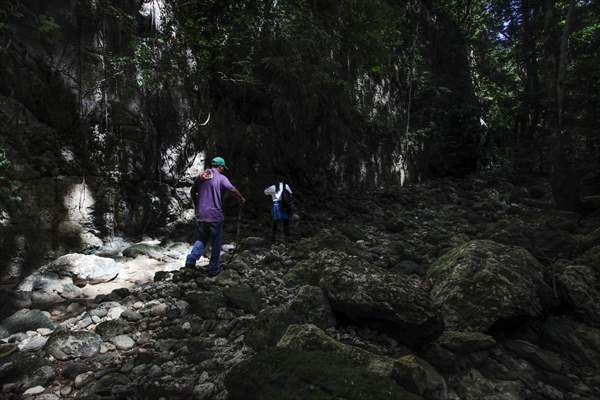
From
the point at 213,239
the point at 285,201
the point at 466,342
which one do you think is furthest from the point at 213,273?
the point at 466,342

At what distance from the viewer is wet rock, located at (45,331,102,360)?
12.0 ft

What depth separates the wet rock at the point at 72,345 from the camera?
12.0 ft

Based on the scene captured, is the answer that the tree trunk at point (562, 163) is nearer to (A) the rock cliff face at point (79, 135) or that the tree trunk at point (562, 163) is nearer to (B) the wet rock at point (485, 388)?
(B) the wet rock at point (485, 388)

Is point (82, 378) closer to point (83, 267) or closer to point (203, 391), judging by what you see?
point (203, 391)

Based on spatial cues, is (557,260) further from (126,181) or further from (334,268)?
(126,181)

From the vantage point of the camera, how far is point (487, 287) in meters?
4.47

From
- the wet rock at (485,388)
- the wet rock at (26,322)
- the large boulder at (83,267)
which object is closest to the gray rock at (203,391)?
the wet rock at (485,388)

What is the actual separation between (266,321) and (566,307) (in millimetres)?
4265

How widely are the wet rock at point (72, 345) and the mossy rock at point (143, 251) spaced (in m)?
3.63

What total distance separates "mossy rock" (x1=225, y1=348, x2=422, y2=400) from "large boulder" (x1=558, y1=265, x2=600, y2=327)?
3.73 m

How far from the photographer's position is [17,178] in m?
6.26

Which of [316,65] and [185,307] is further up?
[316,65]

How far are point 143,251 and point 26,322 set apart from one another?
331 cm

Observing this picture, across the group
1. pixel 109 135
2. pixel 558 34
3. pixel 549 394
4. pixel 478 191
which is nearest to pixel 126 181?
pixel 109 135
